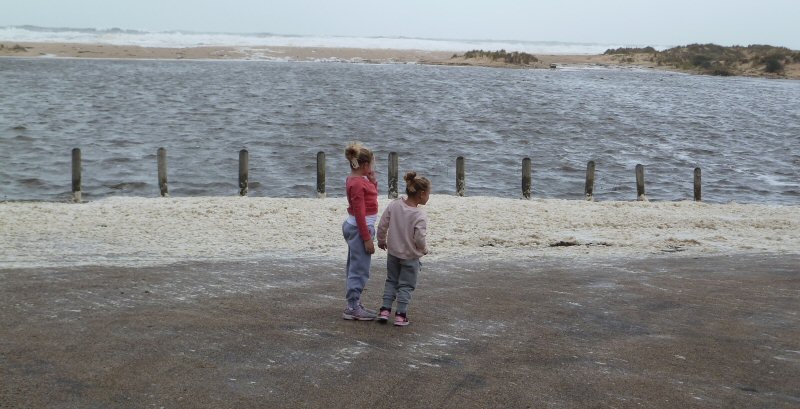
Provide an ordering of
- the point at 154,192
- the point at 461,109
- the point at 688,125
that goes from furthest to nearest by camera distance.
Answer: the point at 461,109
the point at 688,125
the point at 154,192

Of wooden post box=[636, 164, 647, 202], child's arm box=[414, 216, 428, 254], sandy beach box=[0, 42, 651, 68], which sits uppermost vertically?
sandy beach box=[0, 42, 651, 68]

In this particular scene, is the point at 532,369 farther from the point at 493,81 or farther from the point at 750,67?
the point at 750,67

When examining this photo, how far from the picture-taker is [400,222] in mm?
8930

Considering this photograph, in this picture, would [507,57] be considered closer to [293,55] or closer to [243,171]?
[293,55]

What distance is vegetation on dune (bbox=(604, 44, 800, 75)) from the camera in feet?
309

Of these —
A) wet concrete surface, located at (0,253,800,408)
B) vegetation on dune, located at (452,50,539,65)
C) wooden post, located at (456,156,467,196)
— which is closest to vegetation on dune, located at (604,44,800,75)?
vegetation on dune, located at (452,50,539,65)

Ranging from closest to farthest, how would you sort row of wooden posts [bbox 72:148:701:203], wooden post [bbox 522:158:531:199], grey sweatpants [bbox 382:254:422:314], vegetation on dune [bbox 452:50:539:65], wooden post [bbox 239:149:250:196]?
grey sweatpants [bbox 382:254:422:314] → row of wooden posts [bbox 72:148:701:203] → wooden post [bbox 239:149:250:196] → wooden post [bbox 522:158:531:199] → vegetation on dune [bbox 452:50:539:65]

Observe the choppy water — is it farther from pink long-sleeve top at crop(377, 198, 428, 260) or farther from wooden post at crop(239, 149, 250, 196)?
pink long-sleeve top at crop(377, 198, 428, 260)

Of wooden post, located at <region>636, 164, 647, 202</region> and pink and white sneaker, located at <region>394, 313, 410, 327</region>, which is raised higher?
wooden post, located at <region>636, 164, 647, 202</region>

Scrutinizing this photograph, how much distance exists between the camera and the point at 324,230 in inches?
631

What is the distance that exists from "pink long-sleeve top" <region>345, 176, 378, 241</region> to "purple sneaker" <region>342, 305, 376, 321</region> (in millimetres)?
799

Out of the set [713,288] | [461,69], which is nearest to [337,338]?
[713,288]

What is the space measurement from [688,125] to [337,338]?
43406 millimetres

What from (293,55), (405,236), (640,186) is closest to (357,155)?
(405,236)
